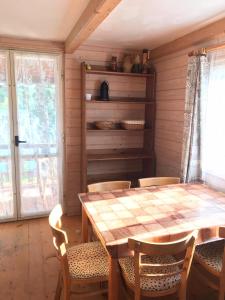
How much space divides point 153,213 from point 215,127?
121 cm

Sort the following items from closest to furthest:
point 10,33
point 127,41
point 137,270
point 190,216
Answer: point 137,270 < point 190,216 < point 10,33 < point 127,41

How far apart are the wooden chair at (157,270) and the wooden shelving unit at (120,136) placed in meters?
1.77

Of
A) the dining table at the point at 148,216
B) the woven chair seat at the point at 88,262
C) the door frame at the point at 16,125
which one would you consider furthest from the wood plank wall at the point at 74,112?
the woven chair seat at the point at 88,262

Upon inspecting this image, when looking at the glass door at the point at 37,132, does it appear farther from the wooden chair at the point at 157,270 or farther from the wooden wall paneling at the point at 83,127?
the wooden chair at the point at 157,270

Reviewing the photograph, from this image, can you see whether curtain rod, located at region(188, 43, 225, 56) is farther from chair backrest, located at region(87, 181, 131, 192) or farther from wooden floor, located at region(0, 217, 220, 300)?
wooden floor, located at region(0, 217, 220, 300)

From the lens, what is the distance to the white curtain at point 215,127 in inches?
95.5

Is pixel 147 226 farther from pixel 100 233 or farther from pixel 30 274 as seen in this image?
pixel 30 274

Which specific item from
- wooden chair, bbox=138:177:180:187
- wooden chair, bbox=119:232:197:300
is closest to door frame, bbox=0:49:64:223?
wooden chair, bbox=138:177:180:187

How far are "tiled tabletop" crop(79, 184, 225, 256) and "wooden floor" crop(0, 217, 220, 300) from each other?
0.75m

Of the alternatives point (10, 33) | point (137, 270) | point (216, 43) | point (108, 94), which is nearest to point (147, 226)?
point (137, 270)

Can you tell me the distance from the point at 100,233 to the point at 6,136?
2119 mm

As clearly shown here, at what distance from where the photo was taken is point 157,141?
3.51 meters

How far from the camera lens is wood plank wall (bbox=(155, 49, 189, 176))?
2973mm

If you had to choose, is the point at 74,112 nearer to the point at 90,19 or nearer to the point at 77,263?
the point at 90,19
